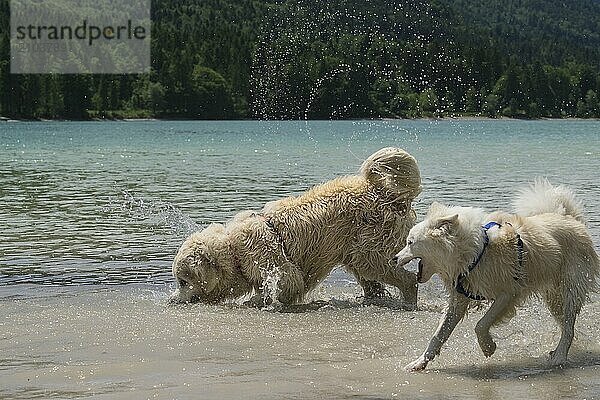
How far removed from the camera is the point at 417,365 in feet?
20.8

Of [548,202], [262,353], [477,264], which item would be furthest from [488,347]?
[262,353]

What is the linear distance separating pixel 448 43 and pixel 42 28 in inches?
4097

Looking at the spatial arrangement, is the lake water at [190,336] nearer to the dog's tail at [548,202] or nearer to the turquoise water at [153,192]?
the turquoise water at [153,192]

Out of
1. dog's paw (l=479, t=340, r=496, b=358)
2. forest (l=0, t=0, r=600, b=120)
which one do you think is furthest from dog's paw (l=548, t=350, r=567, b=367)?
forest (l=0, t=0, r=600, b=120)

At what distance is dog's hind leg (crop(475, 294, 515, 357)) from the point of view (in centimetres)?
646

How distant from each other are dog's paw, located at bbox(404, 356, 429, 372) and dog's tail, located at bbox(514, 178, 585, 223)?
5.36 ft

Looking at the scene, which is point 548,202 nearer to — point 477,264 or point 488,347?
→ point 477,264

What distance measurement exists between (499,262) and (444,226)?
0.51 m

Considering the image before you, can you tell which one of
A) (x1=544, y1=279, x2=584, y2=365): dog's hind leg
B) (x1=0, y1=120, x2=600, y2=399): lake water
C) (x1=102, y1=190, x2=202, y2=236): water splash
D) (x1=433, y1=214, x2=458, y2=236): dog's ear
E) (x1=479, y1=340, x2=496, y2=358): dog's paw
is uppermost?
(x1=433, y1=214, x2=458, y2=236): dog's ear
